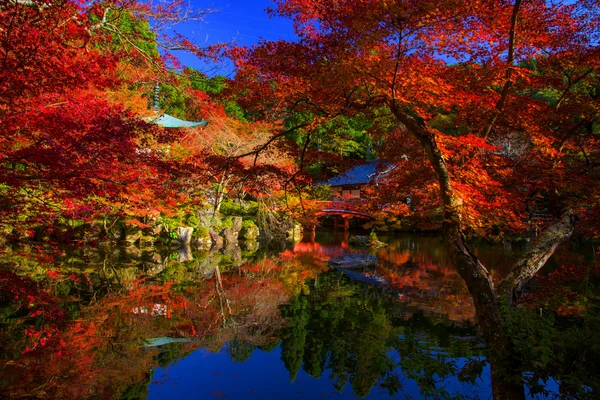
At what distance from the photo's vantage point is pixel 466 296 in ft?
28.2

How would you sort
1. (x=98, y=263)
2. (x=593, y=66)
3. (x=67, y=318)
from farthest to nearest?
(x=98, y=263) → (x=67, y=318) → (x=593, y=66)

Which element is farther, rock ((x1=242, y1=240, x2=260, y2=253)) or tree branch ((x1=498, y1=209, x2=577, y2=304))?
rock ((x1=242, y1=240, x2=260, y2=253))

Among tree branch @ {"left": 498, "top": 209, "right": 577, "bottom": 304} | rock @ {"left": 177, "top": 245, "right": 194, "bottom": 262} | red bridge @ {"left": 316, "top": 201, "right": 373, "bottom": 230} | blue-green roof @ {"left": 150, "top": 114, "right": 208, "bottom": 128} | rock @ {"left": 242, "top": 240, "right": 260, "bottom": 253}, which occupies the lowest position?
rock @ {"left": 177, "top": 245, "right": 194, "bottom": 262}

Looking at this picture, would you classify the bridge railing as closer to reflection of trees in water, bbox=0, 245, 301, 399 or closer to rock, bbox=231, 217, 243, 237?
rock, bbox=231, 217, 243, 237

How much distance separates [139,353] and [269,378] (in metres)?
1.74

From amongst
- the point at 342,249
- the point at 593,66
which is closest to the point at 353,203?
the point at 342,249

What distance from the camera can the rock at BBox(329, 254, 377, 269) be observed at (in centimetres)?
1224

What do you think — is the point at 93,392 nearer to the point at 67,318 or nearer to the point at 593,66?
the point at 67,318

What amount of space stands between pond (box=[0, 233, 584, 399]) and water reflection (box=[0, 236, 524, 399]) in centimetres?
2

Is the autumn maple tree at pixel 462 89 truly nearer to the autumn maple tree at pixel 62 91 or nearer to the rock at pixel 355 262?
the autumn maple tree at pixel 62 91

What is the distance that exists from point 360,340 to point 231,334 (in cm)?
201

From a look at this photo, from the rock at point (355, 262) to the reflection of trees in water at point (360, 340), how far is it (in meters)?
3.49

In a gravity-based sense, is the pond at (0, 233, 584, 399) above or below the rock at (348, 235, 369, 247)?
below

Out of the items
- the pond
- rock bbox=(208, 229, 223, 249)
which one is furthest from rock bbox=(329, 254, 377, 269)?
rock bbox=(208, 229, 223, 249)
